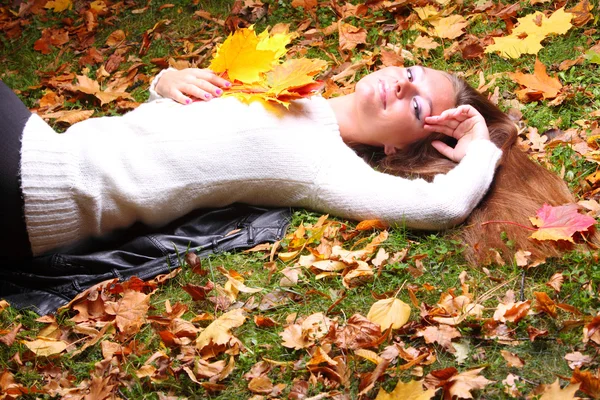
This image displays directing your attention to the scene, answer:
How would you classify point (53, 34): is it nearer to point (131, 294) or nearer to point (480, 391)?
point (131, 294)

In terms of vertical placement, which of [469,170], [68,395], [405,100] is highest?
[405,100]

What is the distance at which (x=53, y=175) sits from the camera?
2.90 metres

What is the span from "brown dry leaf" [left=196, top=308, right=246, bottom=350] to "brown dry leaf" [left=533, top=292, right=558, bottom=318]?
4.02 ft

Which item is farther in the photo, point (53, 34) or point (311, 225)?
point (53, 34)

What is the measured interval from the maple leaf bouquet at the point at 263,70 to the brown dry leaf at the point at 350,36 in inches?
51.5

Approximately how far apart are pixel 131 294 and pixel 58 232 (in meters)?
0.46

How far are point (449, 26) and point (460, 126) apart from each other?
145cm

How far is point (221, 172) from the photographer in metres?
3.21

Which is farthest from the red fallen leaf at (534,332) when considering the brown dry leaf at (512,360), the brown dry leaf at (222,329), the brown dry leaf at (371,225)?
the brown dry leaf at (222,329)

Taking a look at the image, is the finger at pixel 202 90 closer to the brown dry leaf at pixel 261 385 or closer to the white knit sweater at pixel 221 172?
the white knit sweater at pixel 221 172

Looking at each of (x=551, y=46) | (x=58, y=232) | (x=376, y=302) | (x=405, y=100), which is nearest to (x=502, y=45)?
(x=551, y=46)

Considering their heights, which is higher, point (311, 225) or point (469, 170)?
point (469, 170)

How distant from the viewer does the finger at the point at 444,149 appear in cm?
352

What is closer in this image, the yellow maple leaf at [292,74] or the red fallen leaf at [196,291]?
the red fallen leaf at [196,291]
